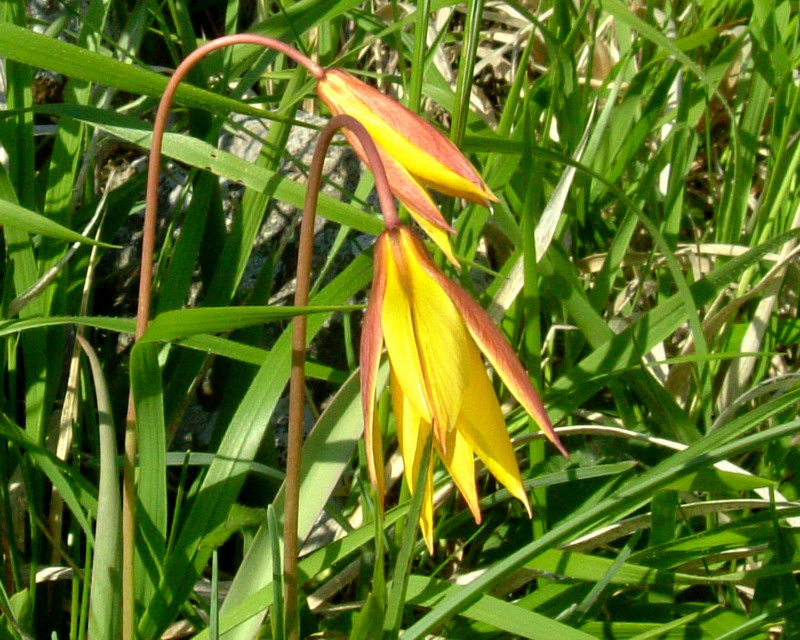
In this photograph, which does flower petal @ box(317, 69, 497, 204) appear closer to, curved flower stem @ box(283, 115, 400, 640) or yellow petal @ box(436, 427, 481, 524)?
curved flower stem @ box(283, 115, 400, 640)

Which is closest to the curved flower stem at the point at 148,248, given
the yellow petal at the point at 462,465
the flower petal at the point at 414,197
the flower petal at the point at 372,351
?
the flower petal at the point at 414,197

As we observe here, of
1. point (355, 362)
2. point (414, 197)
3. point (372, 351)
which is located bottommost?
point (355, 362)

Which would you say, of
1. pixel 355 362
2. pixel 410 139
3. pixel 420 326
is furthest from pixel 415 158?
pixel 355 362

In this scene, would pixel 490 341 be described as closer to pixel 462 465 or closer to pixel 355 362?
pixel 462 465

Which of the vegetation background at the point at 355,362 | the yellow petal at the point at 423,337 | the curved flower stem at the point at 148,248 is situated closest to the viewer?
the yellow petal at the point at 423,337

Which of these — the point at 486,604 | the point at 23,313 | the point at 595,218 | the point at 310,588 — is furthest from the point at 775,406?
the point at 23,313

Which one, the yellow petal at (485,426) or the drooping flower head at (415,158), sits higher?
the drooping flower head at (415,158)

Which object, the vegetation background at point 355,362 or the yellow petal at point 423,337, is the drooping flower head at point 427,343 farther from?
the vegetation background at point 355,362
